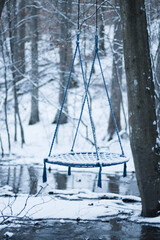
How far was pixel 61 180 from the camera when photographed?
780cm

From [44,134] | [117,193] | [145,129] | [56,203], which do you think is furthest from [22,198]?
[44,134]

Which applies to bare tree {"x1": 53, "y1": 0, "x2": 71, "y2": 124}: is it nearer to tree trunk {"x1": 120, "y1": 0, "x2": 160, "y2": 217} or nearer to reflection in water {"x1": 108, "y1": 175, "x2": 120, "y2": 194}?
reflection in water {"x1": 108, "y1": 175, "x2": 120, "y2": 194}

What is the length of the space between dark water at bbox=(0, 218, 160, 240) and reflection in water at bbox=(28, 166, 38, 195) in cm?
204

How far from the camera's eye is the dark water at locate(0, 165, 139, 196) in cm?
682

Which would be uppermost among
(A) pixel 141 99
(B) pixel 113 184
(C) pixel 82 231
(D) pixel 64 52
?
(D) pixel 64 52

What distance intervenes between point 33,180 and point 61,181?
665 mm

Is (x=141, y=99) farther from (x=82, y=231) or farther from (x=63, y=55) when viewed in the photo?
(x=63, y=55)

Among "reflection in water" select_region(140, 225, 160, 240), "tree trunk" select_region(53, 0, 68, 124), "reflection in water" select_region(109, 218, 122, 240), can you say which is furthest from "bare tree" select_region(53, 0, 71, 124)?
"reflection in water" select_region(140, 225, 160, 240)

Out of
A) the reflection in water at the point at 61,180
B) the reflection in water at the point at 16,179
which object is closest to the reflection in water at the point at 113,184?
the reflection in water at the point at 61,180

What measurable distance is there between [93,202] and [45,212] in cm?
100

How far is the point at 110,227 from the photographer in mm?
4340

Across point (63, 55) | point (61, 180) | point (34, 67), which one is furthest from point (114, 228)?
point (63, 55)

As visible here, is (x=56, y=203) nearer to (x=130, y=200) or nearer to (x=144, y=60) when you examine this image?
(x=130, y=200)

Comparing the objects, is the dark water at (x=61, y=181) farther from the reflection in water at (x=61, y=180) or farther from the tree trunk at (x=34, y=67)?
the tree trunk at (x=34, y=67)
